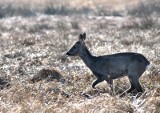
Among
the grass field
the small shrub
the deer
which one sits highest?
the deer

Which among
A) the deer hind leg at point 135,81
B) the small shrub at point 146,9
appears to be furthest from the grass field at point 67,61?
the deer hind leg at point 135,81

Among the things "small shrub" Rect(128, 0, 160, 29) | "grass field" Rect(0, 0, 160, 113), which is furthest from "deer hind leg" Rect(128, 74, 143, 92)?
"small shrub" Rect(128, 0, 160, 29)

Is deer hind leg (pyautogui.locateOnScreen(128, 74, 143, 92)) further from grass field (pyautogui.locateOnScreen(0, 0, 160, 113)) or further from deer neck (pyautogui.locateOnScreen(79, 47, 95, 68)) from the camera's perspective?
deer neck (pyautogui.locateOnScreen(79, 47, 95, 68))

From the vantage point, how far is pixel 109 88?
38.7ft

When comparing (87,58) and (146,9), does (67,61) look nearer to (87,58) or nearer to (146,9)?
(87,58)

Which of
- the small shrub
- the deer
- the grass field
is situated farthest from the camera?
the small shrub

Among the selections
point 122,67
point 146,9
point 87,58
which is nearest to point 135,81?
point 122,67

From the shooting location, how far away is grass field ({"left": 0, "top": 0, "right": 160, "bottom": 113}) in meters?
9.57

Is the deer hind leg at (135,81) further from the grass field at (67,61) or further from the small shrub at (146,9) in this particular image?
the small shrub at (146,9)

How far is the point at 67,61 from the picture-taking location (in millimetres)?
16156

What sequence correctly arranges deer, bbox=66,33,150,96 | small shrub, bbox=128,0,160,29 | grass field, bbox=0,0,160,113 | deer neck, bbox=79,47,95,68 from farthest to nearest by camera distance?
small shrub, bbox=128,0,160,29
deer neck, bbox=79,47,95,68
deer, bbox=66,33,150,96
grass field, bbox=0,0,160,113

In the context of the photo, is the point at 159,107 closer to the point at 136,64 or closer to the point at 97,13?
the point at 136,64

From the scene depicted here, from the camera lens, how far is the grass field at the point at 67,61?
957 centimetres

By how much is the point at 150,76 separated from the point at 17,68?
3.37 metres
